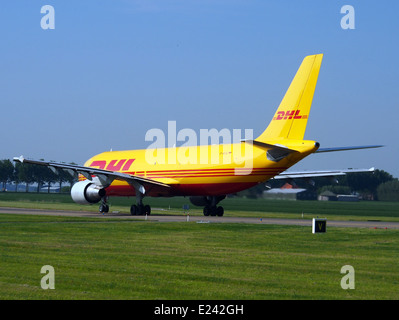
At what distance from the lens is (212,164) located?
152 ft

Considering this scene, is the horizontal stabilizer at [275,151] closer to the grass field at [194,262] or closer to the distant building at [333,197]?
the grass field at [194,262]

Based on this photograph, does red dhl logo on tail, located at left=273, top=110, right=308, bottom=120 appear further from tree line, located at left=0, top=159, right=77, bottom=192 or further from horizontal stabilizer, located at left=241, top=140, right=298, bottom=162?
tree line, located at left=0, top=159, right=77, bottom=192

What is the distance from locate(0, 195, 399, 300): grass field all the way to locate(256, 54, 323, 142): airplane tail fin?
36.9 ft

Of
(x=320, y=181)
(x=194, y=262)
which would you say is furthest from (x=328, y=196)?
(x=194, y=262)

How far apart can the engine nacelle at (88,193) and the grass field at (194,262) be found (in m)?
19.4

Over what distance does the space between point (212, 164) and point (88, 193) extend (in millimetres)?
11162

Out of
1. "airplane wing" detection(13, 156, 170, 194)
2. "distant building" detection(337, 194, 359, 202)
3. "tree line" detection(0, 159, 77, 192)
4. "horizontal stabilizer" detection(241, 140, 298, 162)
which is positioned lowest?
"airplane wing" detection(13, 156, 170, 194)

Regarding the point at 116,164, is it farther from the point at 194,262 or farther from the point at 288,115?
the point at 194,262

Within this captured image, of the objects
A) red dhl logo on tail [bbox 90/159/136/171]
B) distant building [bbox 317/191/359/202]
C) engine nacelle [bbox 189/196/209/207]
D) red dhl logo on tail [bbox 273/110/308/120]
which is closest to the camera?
red dhl logo on tail [bbox 273/110/308/120]

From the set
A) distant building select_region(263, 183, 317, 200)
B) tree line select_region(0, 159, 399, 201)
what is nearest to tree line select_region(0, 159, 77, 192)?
tree line select_region(0, 159, 399, 201)

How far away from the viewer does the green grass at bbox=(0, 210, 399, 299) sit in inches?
575

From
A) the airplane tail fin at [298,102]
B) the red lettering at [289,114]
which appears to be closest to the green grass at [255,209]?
the airplane tail fin at [298,102]
